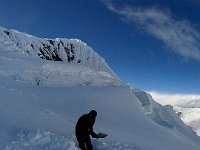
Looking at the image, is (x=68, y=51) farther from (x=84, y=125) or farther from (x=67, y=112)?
(x=84, y=125)

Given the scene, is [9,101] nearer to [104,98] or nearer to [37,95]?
[37,95]

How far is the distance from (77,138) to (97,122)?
7687mm

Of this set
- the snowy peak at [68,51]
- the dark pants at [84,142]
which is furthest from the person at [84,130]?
the snowy peak at [68,51]

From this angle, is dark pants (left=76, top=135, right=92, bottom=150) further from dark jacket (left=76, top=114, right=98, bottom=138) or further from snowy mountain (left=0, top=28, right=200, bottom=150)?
snowy mountain (left=0, top=28, right=200, bottom=150)

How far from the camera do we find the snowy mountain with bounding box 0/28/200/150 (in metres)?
14.2

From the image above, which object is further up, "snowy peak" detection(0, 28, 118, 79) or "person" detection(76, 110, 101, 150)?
"snowy peak" detection(0, 28, 118, 79)

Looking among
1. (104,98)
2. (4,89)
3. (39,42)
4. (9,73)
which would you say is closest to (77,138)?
(4,89)

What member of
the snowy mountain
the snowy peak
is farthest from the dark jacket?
the snowy peak

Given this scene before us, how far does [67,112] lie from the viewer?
22.0 meters

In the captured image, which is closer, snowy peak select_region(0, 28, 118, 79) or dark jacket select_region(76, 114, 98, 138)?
dark jacket select_region(76, 114, 98, 138)

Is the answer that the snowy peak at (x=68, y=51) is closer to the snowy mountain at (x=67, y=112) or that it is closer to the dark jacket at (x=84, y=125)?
the snowy mountain at (x=67, y=112)

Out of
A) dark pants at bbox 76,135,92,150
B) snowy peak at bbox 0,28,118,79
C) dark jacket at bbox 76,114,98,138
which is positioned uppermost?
snowy peak at bbox 0,28,118,79

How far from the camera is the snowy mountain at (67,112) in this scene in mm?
14164

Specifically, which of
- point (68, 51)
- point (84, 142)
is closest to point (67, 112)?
point (84, 142)
